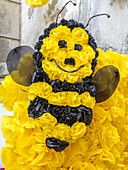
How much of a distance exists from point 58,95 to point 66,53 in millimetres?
123

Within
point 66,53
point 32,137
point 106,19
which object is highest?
point 106,19

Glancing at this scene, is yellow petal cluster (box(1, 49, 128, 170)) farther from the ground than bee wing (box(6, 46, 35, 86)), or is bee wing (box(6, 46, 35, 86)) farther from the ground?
bee wing (box(6, 46, 35, 86))

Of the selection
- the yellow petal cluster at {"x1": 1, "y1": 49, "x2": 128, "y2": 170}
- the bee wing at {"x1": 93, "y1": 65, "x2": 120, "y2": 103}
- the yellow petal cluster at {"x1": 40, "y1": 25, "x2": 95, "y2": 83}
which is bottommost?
the yellow petal cluster at {"x1": 1, "y1": 49, "x2": 128, "y2": 170}

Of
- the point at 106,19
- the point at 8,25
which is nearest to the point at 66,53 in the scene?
the point at 106,19

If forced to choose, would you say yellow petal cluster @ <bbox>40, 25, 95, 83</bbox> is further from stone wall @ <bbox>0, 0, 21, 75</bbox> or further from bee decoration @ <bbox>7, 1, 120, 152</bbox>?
stone wall @ <bbox>0, 0, 21, 75</bbox>

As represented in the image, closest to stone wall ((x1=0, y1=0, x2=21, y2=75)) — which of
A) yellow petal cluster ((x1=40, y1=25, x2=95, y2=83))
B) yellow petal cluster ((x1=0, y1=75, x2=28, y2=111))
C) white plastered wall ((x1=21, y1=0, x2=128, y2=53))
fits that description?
white plastered wall ((x1=21, y1=0, x2=128, y2=53))

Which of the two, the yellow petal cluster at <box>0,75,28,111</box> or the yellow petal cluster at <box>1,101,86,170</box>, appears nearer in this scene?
the yellow petal cluster at <box>1,101,86,170</box>

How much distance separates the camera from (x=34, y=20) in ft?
5.16

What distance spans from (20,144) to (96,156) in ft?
0.78

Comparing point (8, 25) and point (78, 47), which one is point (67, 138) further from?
point (8, 25)

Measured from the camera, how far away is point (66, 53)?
1.81 feet

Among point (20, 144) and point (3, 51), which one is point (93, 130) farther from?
point (3, 51)

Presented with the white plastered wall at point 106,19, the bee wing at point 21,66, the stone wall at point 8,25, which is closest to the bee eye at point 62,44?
the bee wing at point 21,66

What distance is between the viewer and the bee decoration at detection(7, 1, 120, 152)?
520 mm
